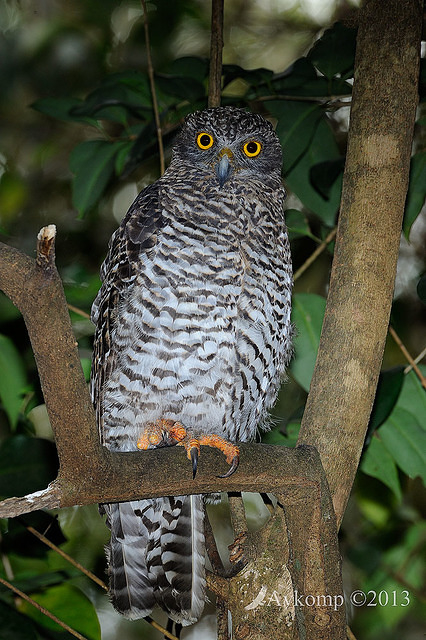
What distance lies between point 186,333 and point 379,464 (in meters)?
0.79

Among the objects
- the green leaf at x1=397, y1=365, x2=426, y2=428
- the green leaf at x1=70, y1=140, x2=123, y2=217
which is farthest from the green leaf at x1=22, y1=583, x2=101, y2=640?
the green leaf at x1=70, y1=140, x2=123, y2=217

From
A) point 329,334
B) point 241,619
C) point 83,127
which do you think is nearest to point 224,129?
point 329,334

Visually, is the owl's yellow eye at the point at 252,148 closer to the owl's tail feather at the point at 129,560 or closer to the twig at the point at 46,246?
the owl's tail feather at the point at 129,560

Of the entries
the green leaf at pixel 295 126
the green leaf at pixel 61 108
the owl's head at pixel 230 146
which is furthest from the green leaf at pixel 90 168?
the green leaf at pixel 295 126

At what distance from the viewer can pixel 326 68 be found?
2.34 meters

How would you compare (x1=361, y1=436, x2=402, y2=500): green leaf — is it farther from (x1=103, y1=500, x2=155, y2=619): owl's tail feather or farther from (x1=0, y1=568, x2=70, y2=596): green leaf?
(x1=0, y1=568, x2=70, y2=596): green leaf

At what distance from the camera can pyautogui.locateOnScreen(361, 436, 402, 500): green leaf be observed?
224 centimetres

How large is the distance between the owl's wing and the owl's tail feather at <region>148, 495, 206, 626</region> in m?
0.42

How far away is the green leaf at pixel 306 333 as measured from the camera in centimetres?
241

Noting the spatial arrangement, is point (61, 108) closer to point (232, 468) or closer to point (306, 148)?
point (306, 148)

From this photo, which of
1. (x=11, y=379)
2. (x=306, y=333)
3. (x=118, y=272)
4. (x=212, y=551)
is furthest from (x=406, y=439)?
(x=11, y=379)

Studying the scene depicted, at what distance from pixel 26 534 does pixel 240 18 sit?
346cm

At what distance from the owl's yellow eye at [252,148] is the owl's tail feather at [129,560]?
1.29 m

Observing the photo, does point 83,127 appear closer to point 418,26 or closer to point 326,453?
point 418,26
